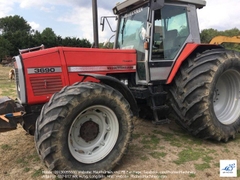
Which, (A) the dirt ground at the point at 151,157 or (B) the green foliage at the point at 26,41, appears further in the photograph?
(B) the green foliage at the point at 26,41

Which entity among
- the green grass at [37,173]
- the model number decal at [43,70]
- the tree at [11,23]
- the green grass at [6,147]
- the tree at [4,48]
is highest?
the tree at [11,23]

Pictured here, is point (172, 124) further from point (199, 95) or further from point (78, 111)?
point (78, 111)

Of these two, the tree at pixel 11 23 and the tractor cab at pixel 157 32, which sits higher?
the tree at pixel 11 23

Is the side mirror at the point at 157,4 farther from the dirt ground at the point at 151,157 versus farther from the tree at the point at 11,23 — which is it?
the tree at the point at 11,23

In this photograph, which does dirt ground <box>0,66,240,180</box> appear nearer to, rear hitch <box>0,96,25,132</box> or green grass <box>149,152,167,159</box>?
green grass <box>149,152,167,159</box>

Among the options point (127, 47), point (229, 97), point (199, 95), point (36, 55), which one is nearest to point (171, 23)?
point (127, 47)

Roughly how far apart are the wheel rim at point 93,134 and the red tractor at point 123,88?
1 centimetres

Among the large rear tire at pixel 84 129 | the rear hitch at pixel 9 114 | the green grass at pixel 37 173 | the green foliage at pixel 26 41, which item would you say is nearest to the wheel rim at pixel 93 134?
the large rear tire at pixel 84 129

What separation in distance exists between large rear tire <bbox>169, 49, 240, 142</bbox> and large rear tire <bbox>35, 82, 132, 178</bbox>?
124 centimetres

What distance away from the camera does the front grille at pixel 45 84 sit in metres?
3.26

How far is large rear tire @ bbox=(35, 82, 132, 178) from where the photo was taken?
2.68 m

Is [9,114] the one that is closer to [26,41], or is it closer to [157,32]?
[157,32]

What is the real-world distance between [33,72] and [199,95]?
2.59 m

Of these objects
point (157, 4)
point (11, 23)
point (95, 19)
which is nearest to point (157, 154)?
point (157, 4)
